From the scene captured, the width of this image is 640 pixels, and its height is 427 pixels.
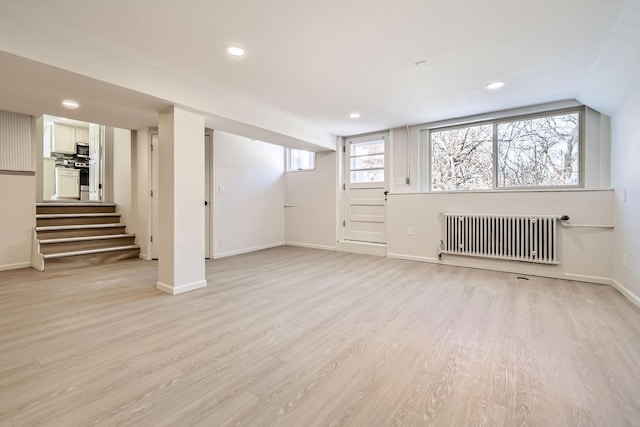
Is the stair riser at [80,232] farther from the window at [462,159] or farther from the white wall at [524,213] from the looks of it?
the window at [462,159]

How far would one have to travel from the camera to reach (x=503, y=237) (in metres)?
3.88

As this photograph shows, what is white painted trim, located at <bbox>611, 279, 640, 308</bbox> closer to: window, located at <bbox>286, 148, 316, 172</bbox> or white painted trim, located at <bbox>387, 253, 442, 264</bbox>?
white painted trim, located at <bbox>387, 253, 442, 264</bbox>

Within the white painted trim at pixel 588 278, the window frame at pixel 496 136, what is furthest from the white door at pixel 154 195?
the white painted trim at pixel 588 278

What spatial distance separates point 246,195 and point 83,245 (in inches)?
105

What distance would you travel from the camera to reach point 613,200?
3279mm

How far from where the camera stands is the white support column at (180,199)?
116 inches

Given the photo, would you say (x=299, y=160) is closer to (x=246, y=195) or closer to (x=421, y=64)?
(x=246, y=195)

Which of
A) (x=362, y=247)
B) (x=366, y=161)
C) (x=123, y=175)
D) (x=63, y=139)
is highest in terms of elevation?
(x=63, y=139)

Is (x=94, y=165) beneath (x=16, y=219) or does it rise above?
above

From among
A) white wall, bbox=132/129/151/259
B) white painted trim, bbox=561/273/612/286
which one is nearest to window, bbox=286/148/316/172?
white wall, bbox=132/129/151/259

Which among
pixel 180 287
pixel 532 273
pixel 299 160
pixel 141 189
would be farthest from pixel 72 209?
pixel 532 273

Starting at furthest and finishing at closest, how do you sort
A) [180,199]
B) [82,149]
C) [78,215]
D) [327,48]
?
[82,149] < [78,215] < [180,199] < [327,48]

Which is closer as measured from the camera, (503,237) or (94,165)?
(503,237)

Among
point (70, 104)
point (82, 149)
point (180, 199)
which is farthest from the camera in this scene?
point (82, 149)
